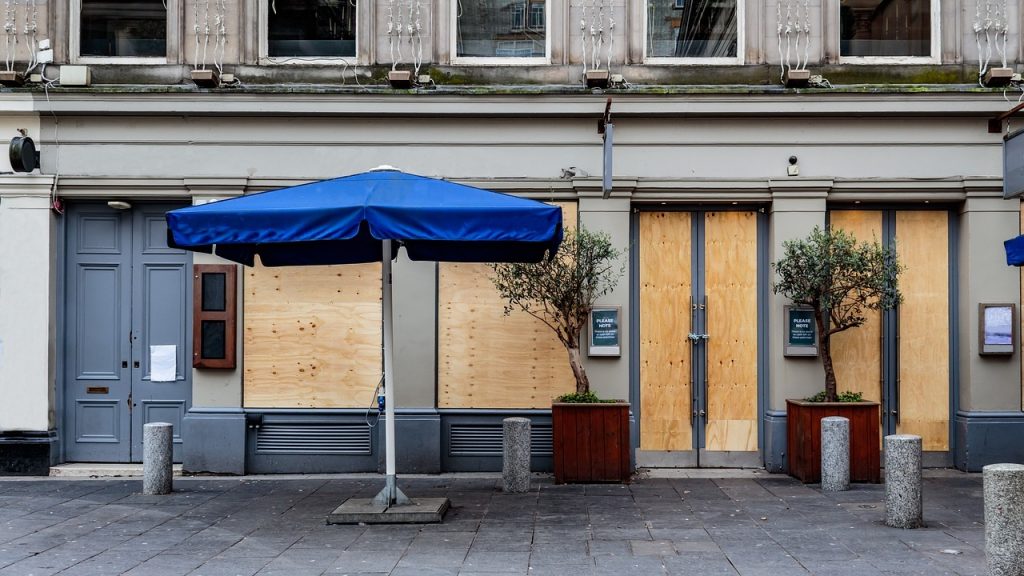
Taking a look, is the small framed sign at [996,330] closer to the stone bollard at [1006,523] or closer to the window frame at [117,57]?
the stone bollard at [1006,523]

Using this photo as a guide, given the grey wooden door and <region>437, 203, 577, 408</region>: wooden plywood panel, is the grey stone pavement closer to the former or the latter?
the grey wooden door

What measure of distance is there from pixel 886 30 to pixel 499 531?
26.3ft

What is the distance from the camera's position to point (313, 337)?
11305mm

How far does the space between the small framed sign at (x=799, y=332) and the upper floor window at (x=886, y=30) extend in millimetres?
3324

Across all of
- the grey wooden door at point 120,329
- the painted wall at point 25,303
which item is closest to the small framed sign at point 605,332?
the grey wooden door at point 120,329

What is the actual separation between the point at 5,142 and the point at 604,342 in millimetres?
7781

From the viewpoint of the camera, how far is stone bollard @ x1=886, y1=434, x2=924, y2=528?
8.12 m

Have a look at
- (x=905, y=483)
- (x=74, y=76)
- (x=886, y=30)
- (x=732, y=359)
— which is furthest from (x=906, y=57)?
(x=74, y=76)

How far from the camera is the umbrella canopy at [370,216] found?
759 centimetres

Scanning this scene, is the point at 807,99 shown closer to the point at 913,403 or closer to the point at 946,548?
the point at 913,403

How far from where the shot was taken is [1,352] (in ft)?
36.9

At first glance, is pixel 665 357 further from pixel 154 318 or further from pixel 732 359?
pixel 154 318

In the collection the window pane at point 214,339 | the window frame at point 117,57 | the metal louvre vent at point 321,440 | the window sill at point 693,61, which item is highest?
the window frame at point 117,57

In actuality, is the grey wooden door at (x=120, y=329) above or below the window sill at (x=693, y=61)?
below
